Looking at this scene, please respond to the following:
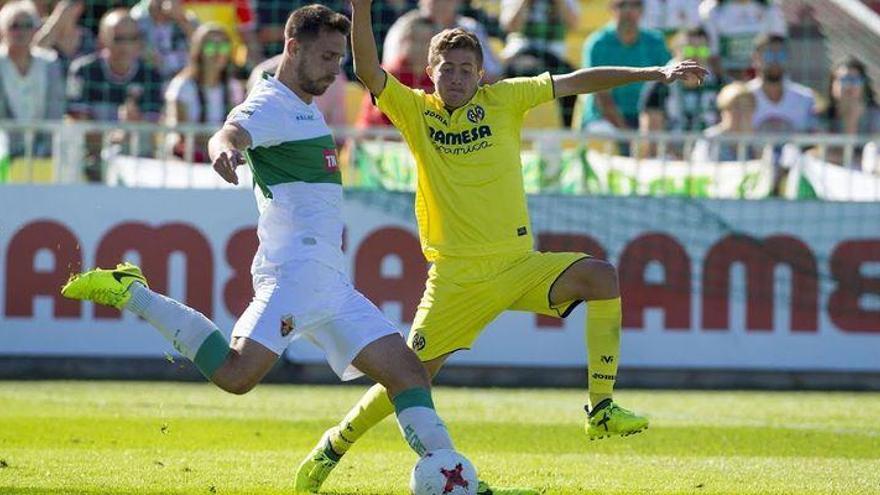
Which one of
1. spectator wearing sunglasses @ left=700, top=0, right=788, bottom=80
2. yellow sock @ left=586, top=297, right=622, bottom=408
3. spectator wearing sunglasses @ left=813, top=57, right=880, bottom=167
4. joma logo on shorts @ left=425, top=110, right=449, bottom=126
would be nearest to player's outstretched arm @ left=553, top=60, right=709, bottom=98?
joma logo on shorts @ left=425, top=110, right=449, bottom=126

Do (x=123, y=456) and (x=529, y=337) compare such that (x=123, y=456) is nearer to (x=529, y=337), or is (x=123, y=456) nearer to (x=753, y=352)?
(x=529, y=337)

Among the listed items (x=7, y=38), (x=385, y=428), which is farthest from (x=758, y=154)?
(x=7, y=38)

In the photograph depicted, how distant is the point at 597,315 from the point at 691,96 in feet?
29.3

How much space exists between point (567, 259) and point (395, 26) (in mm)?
8197

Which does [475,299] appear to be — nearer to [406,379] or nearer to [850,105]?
[406,379]

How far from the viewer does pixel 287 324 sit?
8062 mm

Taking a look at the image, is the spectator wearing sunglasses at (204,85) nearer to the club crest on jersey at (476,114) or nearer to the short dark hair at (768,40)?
the short dark hair at (768,40)

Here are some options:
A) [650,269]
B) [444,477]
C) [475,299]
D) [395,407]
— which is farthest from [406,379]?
[650,269]

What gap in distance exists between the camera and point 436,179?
30.1ft

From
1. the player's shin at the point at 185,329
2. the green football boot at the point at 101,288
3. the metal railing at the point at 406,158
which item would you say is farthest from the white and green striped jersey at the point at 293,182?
the metal railing at the point at 406,158

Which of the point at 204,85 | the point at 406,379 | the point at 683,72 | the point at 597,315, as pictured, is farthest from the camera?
the point at 204,85

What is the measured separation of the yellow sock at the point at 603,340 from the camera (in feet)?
29.0

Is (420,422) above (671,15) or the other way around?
the other way around

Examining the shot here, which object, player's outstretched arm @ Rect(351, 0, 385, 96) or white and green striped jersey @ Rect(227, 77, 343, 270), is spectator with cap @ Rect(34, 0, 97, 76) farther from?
white and green striped jersey @ Rect(227, 77, 343, 270)
